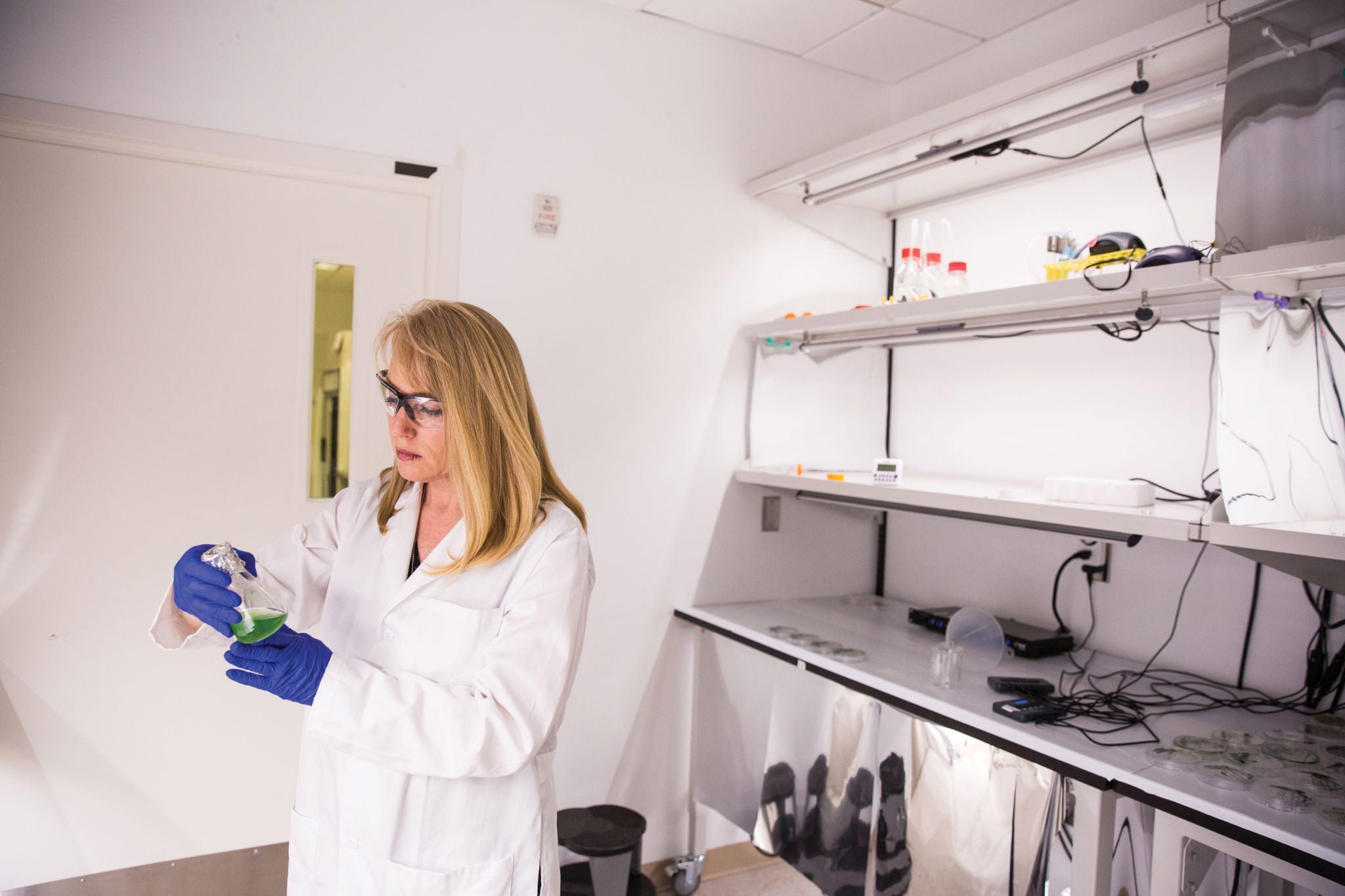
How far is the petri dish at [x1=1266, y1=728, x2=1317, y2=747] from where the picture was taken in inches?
63.1

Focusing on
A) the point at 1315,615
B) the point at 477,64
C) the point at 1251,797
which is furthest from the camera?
the point at 477,64

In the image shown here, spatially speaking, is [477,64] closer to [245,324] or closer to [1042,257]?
[245,324]

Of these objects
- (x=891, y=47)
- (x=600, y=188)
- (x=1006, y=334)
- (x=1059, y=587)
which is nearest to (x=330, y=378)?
(x=600, y=188)

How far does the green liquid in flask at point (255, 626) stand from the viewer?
1.20m

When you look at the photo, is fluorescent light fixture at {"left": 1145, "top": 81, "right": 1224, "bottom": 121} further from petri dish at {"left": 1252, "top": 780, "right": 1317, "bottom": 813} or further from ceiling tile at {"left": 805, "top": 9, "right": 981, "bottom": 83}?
petri dish at {"left": 1252, "top": 780, "right": 1317, "bottom": 813}

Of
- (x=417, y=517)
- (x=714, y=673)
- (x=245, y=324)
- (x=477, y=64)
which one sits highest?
(x=477, y=64)

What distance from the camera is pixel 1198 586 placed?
2.06 m

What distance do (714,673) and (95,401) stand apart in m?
1.72

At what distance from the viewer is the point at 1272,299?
1.55m

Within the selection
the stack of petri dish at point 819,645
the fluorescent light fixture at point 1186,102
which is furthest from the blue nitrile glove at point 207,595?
the fluorescent light fixture at point 1186,102

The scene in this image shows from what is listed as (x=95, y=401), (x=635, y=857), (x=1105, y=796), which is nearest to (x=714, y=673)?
(x=635, y=857)

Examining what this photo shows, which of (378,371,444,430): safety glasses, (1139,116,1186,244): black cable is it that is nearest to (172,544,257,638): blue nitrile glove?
(378,371,444,430): safety glasses

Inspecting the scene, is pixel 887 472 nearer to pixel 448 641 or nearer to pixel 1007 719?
pixel 1007 719

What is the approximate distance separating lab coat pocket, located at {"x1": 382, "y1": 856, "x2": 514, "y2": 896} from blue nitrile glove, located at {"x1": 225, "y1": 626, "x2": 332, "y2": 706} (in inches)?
12.0
